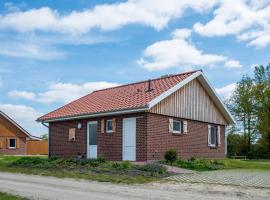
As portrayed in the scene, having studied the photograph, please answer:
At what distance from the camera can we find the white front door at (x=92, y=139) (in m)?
24.9

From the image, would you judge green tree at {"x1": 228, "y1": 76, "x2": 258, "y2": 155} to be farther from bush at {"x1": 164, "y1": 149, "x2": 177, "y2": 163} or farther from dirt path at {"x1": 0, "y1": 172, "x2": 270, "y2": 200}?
dirt path at {"x1": 0, "y1": 172, "x2": 270, "y2": 200}

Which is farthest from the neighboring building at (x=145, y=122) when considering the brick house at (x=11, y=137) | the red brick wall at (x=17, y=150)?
the red brick wall at (x=17, y=150)

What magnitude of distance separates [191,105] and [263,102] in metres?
30.4

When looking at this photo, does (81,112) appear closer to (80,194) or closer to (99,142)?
(99,142)

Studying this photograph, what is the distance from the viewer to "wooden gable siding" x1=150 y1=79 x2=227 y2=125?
2375 cm

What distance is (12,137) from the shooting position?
47.8 meters

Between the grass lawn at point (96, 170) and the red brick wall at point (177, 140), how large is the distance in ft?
9.14

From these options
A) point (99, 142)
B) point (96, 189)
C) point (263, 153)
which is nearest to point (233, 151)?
point (263, 153)

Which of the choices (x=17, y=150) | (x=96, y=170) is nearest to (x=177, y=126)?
(x=96, y=170)

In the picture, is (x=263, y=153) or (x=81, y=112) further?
(x=263, y=153)

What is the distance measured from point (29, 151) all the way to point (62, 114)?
25.8 m

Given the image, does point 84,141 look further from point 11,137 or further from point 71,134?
point 11,137

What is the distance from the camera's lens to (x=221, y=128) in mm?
29812

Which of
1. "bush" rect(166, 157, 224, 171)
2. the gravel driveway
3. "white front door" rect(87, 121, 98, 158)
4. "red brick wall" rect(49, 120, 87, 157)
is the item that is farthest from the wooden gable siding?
the gravel driveway
